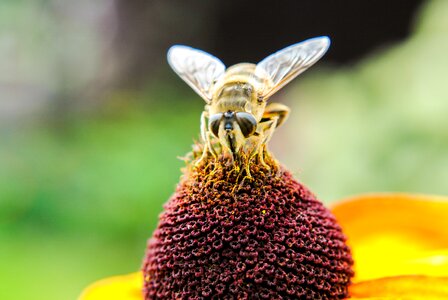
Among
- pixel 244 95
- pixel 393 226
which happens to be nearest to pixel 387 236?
pixel 393 226

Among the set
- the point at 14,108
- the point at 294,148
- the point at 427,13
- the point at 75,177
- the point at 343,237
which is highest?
the point at 14,108

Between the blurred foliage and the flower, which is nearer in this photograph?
the flower

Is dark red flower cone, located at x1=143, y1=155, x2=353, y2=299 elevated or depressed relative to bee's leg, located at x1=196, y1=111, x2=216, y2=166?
depressed

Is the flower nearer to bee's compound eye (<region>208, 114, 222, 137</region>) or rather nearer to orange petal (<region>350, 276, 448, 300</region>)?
orange petal (<region>350, 276, 448, 300</region>)

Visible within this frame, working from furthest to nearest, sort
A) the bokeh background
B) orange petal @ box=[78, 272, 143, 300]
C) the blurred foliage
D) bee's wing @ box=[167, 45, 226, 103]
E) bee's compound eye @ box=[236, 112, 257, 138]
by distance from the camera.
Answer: the bokeh background, the blurred foliage, orange petal @ box=[78, 272, 143, 300], bee's wing @ box=[167, 45, 226, 103], bee's compound eye @ box=[236, 112, 257, 138]

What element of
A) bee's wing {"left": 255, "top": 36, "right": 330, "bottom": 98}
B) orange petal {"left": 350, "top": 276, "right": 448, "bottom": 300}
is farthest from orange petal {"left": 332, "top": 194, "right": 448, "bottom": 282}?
bee's wing {"left": 255, "top": 36, "right": 330, "bottom": 98}

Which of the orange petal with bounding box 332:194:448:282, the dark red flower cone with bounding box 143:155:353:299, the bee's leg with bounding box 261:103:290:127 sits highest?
the bee's leg with bounding box 261:103:290:127

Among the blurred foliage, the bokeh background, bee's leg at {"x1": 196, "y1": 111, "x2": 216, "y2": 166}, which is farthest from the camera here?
the bokeh background

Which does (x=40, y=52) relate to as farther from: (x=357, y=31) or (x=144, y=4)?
(x=357, y=31)

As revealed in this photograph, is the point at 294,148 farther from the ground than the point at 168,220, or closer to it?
farther from the ground

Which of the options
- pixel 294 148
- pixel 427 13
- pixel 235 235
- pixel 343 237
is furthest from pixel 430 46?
pixel 235 235
